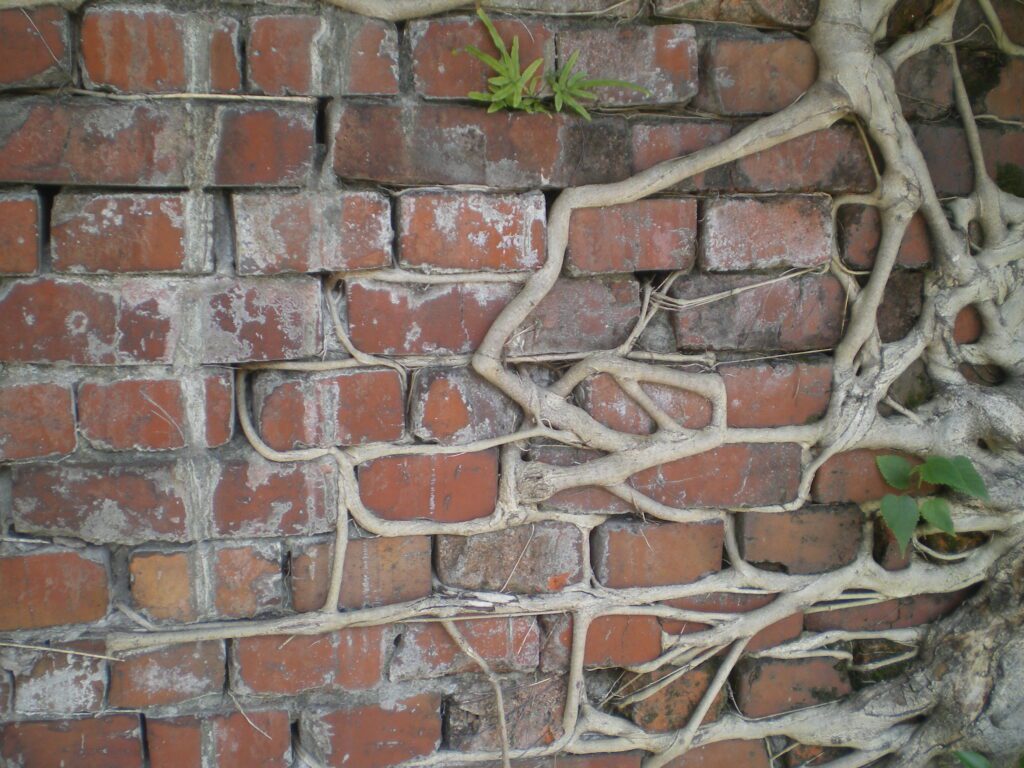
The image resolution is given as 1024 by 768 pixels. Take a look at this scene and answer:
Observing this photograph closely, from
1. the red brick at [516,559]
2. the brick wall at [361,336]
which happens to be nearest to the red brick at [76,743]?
the brick wall at [361,336]

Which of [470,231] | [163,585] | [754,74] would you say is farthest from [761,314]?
[163,585]

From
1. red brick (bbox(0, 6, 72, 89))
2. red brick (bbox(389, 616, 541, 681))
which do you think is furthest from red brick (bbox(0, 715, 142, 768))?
red brick (bbox(0, 6, 72, 89))

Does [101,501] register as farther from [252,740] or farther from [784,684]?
[784,684]

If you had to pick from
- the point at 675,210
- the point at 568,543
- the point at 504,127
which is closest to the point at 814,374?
the point at 675,210

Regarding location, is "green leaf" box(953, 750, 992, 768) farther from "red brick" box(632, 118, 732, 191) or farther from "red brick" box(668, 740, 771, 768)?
"red brick" box(632, 118, 732, 191)

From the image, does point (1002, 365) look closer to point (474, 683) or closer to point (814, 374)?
point (814, 374)

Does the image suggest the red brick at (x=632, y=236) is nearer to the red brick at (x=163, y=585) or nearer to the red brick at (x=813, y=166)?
the red brick at (x=813, y=166)

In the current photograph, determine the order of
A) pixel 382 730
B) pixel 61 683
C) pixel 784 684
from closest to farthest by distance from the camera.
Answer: pixel 61 683 < pixel 382 730 < pixel 784 684
